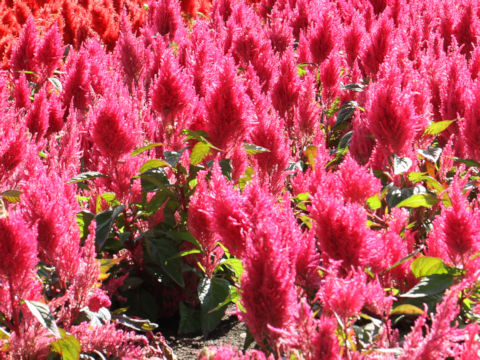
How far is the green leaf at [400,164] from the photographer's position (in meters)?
2.45

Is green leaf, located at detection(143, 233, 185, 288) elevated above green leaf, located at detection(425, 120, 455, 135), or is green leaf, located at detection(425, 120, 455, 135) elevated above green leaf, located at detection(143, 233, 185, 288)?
green leaf, located at detection(425, 120, 455, 135)

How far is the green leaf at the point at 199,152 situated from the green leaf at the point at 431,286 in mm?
1019

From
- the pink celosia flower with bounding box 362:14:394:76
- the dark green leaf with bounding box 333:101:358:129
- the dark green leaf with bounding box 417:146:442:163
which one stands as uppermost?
the pink celosia flower with bounding box 362:14:394:76

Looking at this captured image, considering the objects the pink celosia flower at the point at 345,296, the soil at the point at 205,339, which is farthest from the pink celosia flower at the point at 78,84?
the pink celosia flower at the point at 345,296

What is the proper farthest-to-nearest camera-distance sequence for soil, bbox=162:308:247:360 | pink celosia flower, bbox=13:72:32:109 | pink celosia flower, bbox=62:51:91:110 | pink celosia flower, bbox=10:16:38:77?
pink celosia flower, bbox=10:16:38:77, pink celosia flower, bbox=62:51:91:110, pink celosia flower, bbox=13:72:32:109, soil, bbox=162:308:247:360

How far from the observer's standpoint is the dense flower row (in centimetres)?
154

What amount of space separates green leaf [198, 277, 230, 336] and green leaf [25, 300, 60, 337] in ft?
2.55

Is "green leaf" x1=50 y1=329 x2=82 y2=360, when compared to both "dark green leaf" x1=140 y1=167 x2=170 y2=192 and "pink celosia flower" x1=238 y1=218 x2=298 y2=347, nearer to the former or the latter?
"pink celosia flower" x1=238 y1=218 x2=298 y2=347

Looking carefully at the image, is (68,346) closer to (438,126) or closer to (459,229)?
(459,229)

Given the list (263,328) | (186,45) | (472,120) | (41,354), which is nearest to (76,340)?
(41,354)

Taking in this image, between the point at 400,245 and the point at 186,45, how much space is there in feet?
Result: 7.61

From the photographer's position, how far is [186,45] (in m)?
3.87

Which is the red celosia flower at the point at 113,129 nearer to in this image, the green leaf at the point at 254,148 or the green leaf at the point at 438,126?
the green leaf at the point at 254,148

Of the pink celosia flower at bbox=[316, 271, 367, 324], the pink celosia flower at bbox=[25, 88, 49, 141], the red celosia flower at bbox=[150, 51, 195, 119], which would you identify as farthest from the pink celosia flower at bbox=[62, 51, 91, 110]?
the pink celosia flower at bbox=[316, 271, 367, 324]
